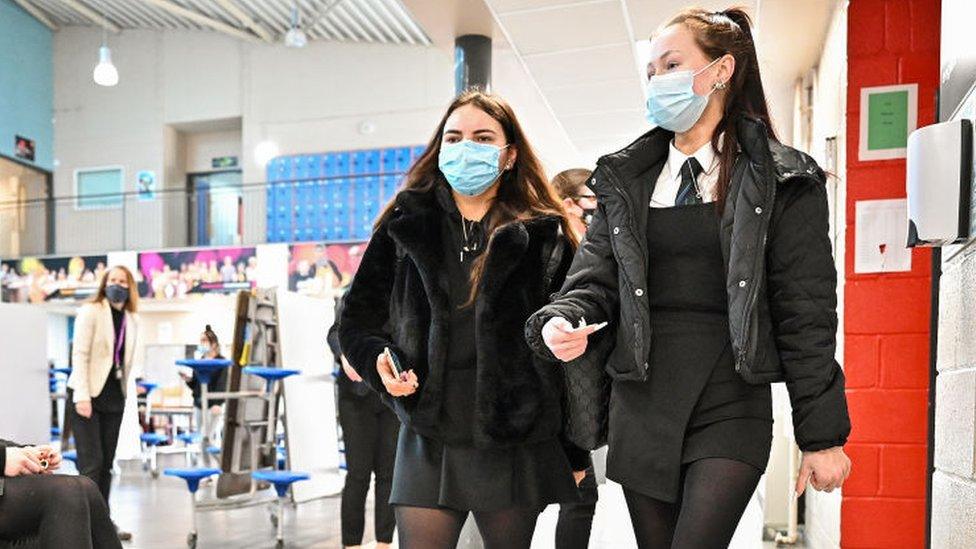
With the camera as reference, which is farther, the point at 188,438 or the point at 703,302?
the point at 188,438

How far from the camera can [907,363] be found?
3395mm

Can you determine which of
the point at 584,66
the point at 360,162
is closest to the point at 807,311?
the point at 584,66

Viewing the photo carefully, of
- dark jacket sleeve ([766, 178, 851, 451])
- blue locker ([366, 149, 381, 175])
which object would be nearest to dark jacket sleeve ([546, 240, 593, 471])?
dark jacket sleeve ([766, 178, 851, 451])

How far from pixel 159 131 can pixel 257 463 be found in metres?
12.9

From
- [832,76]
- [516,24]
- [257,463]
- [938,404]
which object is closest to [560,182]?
[938,404]

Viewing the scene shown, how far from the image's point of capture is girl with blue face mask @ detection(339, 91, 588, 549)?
1774 mm

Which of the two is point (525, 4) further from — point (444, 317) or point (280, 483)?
point (444, 317)

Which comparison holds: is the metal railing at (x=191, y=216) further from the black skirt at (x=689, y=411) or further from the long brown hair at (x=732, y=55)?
the black skirt at (x=689, y=411)

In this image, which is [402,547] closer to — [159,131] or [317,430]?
[317,430]

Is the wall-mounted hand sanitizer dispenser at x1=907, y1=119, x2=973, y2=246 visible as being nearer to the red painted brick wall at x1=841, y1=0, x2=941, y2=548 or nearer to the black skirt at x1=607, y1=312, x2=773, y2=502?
the black skirt at x1=607, y1=312, x2=773, y2=502

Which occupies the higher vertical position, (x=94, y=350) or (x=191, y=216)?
(x=191, y=216)

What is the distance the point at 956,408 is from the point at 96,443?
13.2 feet

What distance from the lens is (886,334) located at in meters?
3.43

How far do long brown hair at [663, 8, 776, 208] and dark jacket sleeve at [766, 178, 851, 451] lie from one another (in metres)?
0.20
